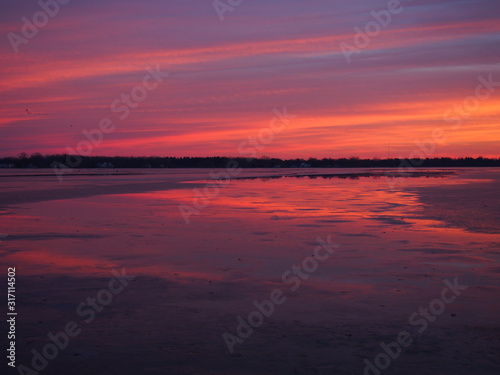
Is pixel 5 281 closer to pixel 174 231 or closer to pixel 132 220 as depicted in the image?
pixel 174 231

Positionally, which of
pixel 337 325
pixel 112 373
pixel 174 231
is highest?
pixel 174 231

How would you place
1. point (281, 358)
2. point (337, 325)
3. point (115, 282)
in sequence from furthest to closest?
1. point (115, 282)
2. point (337, 325)
3. point (281, 358)

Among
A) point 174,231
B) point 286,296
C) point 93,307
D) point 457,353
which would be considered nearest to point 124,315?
point 93,307

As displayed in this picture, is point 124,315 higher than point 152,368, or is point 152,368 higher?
point 124,315

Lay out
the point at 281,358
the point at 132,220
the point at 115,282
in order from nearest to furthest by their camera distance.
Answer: the point at 281,358, the point at 115,282, the point at 132,220

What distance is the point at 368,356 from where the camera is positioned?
18.4 feet

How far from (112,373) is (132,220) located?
12809mm

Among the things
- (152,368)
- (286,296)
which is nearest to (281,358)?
(152,368)

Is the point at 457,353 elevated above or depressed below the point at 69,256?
below

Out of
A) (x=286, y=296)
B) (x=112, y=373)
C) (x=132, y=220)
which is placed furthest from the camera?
(x=132, y=220)

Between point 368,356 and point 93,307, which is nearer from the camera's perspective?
point 368,356

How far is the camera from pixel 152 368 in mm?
5301

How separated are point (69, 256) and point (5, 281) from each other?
7.68ft

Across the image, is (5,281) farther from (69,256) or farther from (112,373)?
(112,373)
